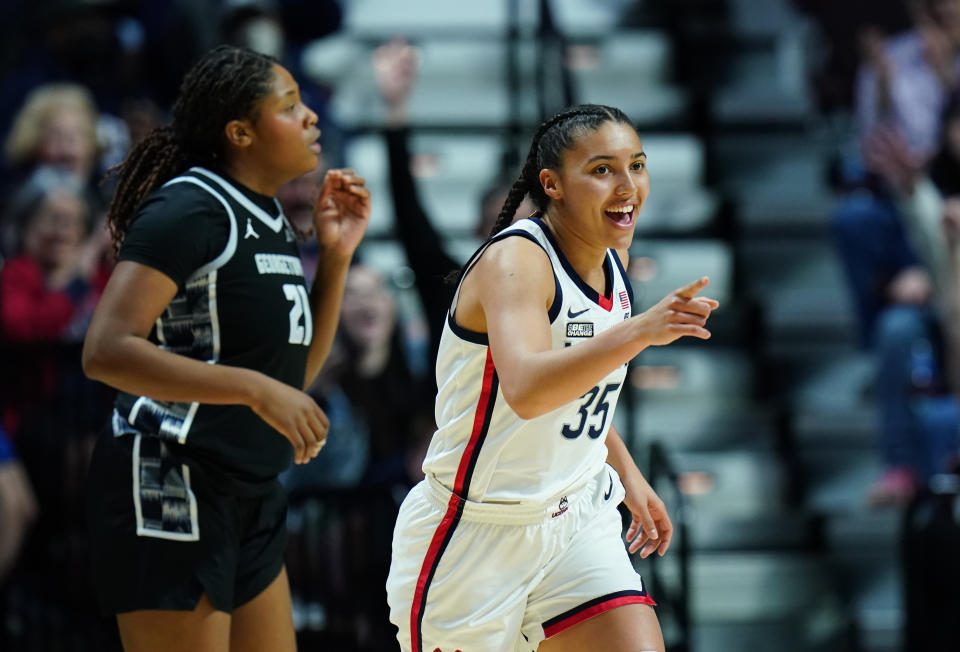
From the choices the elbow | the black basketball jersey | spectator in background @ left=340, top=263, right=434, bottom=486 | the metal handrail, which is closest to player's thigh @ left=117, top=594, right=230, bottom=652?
the black basketball jersey

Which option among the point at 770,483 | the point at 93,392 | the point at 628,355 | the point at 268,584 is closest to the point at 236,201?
the point at 268,584

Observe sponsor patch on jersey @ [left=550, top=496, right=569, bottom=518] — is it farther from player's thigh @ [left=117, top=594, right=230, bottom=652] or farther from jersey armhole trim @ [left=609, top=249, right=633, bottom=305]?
player's thigh @ [left=117, top=594, right=230, bottom=652]

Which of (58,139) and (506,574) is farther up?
(58,139)

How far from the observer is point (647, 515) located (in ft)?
10.7

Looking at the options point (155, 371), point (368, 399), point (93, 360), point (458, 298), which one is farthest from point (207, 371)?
point (368, 399)

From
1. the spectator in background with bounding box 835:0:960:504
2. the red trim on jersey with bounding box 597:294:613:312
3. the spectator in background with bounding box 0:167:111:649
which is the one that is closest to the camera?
the red trim on jersey with bounding box 597:294:613:312

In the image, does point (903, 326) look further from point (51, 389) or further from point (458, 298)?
point (458, 298)

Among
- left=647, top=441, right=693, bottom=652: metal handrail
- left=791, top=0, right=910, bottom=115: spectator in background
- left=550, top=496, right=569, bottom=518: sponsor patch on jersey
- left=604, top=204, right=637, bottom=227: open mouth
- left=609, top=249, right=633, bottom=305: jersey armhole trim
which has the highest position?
Answer: left=791, top=0, right=910, bottom=115: spectator in background

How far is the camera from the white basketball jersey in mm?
2947

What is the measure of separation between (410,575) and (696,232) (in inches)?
191

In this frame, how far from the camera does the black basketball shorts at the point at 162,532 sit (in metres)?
3.15

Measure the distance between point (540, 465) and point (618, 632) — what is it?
1.26 feet

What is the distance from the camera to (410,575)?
3098mm

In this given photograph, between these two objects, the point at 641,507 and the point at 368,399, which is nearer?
the point at 641,507
